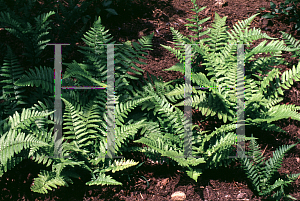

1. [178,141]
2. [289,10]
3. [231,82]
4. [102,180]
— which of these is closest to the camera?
[102,180]

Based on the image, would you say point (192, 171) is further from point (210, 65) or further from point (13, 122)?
point (13, 122)

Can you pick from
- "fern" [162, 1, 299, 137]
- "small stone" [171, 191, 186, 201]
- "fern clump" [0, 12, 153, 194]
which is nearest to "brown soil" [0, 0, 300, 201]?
"small stone" [171, 191, 186, 201]

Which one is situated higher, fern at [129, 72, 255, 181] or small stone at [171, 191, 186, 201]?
fern at [129, 72, 255, 181]

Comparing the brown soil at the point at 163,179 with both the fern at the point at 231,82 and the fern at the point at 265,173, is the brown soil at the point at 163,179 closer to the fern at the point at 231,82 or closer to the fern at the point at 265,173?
the fern at the point at 265,173

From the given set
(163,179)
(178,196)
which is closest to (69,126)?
(163,179)

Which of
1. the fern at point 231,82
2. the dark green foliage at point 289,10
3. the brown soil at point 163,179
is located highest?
the dark green foliage at point 289,10

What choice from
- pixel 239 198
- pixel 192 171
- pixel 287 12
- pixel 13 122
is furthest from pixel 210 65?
pixel 13 122

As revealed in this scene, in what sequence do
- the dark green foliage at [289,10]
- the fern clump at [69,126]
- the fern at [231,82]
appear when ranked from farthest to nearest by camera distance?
the dark green foliage at [289,10]
the fern at [231,82]
the fern clump at [69,126]

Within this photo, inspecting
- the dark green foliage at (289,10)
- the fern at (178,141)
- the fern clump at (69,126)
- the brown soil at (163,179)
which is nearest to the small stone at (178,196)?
the brown soil at (163,179)

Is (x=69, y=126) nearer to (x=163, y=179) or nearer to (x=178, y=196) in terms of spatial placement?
(x=163, y=179)

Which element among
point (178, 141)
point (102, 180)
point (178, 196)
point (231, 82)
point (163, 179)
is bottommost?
point (178, 196)

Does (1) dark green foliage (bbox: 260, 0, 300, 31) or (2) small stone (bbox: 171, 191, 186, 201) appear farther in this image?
(1) dark green foliage (bbox: 260, 0, 300, 31)

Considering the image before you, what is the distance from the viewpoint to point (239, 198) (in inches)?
97.0

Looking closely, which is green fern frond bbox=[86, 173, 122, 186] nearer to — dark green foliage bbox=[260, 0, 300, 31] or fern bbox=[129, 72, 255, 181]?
fern bbox=[129, 72, 255, 181]
